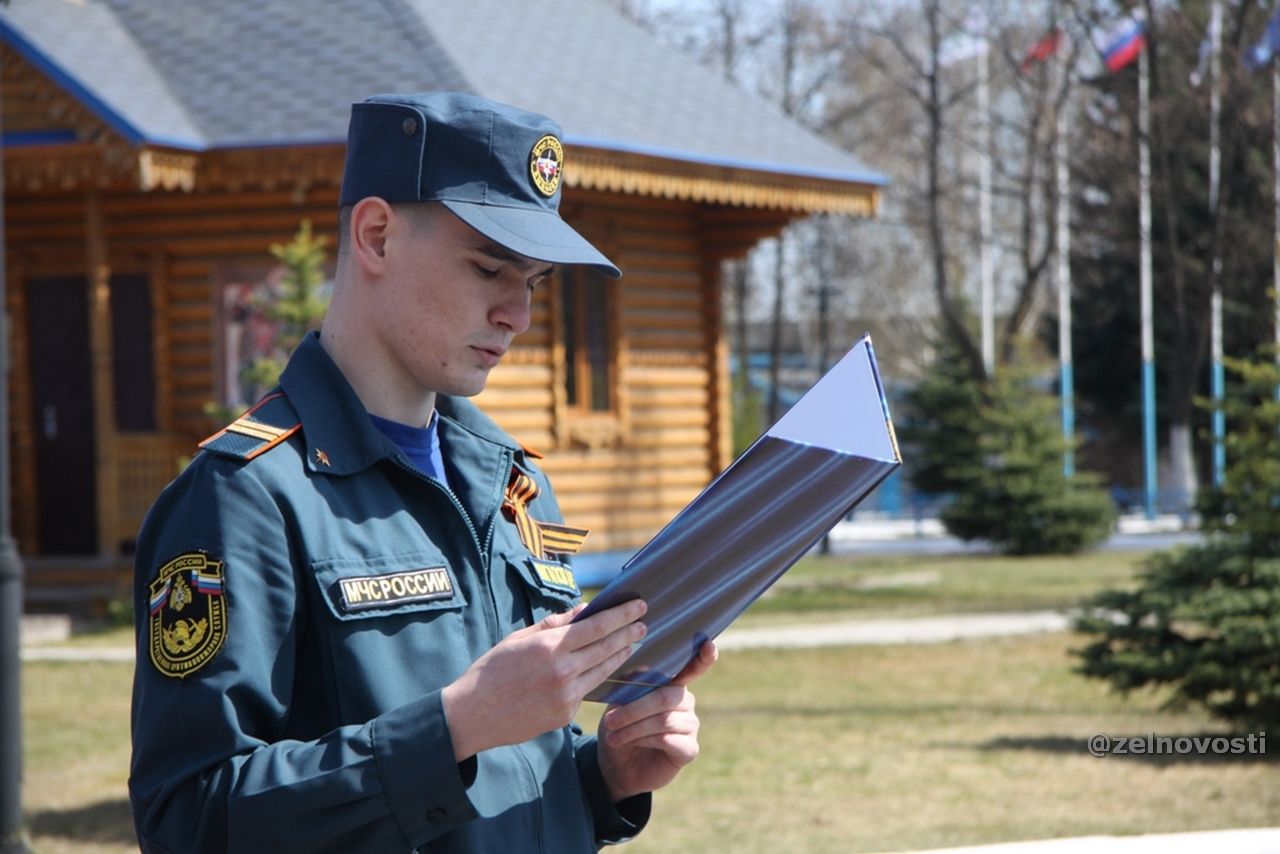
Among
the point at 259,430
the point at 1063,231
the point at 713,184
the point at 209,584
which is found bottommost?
the point at 209,584

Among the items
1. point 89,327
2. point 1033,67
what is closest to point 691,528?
point 89,327

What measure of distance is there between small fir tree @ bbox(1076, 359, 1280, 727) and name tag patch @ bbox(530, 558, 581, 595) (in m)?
6.67

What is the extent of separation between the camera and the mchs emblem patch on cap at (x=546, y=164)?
88.4 inches

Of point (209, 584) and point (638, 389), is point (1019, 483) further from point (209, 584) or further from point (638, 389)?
point (209, 584)

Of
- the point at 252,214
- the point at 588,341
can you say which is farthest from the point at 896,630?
the point at 252,214

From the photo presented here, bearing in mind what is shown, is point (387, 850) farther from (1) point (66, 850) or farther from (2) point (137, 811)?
(1) point (66, 850)

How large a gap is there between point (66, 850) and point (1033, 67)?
27.7 meters

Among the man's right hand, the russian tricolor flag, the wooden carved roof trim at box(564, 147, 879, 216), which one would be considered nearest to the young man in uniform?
the man's right hand

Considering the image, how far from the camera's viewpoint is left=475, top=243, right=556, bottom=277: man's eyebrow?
216 cm

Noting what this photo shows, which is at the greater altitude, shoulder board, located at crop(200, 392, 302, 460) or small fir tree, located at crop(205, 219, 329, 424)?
small fir tree, located at crop(205, 219, 329, 424)

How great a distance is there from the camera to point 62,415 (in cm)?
1688

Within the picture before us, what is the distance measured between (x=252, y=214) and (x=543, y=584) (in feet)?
47.2

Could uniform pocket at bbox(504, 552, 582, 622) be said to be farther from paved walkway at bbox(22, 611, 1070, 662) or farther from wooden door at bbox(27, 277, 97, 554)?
wooden door at bbox(27, 277, 97, 554)

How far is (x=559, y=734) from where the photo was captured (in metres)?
2.35
